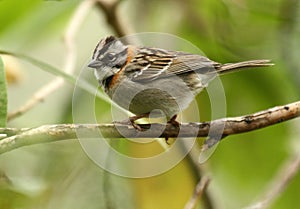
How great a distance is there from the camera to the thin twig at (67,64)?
274 cm

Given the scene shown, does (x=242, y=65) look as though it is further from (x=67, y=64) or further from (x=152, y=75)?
(x=67, y=64)

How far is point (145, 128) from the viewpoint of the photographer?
226 centimetres

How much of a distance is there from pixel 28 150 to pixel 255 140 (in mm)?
1072

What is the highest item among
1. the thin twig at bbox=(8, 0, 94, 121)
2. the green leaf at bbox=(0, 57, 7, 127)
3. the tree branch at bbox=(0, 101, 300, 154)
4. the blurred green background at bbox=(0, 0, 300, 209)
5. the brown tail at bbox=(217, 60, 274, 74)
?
the green leaf at bbox=(0, 57, 7, 127)

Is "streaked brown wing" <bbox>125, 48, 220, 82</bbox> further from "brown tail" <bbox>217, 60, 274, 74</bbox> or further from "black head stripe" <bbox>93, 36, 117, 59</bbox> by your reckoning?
"black head stripe" <bbox>93, 36, 117, 59</bbox>

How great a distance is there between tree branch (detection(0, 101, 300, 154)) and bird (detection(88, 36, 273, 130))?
0.87ft

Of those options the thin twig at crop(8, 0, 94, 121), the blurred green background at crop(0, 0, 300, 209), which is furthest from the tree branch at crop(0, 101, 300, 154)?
the blurred green background at crop(0, 0, 300, 209)

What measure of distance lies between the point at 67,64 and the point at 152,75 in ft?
1.53

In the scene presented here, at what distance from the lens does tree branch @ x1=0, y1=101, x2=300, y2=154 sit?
200 cm

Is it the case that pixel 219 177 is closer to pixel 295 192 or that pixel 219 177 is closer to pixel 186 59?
pixel 295 192

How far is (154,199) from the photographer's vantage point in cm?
337

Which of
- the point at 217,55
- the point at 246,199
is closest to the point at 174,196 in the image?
the point at 246,199

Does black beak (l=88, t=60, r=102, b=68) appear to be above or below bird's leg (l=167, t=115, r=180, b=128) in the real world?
above

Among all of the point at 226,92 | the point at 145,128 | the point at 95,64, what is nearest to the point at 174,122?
the point at 145,128
